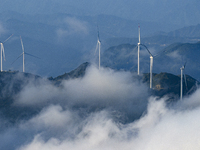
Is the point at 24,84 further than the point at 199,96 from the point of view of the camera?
Yes

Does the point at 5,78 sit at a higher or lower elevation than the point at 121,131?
higher

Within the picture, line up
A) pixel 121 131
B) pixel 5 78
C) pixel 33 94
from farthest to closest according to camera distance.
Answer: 1. pixel 33 94
2. pixel 5 78
3. pixel 121 131

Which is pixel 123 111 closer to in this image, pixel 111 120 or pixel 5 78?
pixel 111 120

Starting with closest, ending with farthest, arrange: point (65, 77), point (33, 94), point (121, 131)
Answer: point (121, 131)
point (33, 94)
point (65, 77)

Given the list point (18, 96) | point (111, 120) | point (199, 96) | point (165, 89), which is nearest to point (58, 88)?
point (18, 96)

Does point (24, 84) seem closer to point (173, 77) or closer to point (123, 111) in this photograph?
point (123, 111)

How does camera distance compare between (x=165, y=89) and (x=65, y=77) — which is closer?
(x=165, y=89)

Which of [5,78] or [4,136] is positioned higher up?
[5,78]

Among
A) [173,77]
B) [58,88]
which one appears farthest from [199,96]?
[58,88]

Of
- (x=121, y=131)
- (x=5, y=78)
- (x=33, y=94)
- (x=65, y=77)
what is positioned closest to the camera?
(x=121, y=131)
